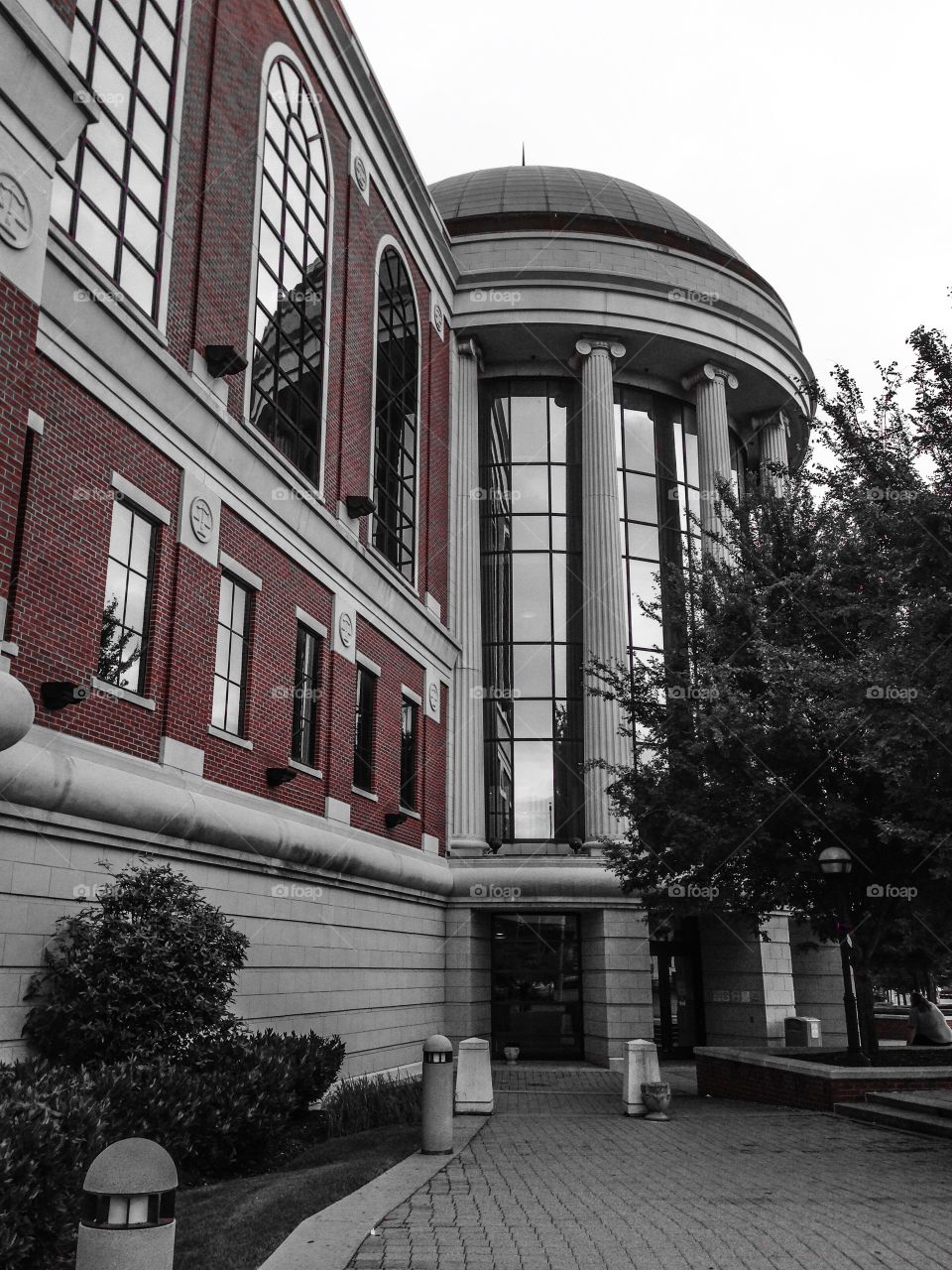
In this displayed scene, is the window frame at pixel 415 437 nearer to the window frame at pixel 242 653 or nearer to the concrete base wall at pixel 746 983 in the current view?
the window frame at pixel 242 653

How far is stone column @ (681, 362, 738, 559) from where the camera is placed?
31.4 m

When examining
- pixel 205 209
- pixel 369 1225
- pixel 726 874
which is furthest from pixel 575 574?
pixel 369 1225

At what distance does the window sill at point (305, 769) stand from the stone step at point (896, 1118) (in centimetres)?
942

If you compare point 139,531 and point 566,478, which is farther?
point 566,478

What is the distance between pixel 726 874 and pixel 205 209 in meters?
13.0

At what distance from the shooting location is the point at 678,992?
28078 mm

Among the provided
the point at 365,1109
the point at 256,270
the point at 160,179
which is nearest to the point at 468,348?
the point at 256,270

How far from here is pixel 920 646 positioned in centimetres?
1148

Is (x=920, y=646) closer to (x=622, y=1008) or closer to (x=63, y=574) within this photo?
(x=63, y=574)

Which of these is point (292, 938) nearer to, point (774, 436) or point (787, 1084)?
point (787, 1084)

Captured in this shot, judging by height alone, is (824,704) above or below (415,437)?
below

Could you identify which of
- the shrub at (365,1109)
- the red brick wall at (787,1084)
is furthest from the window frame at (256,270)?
the red brick wall at (787,1084)

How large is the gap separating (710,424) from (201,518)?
20.3 metres

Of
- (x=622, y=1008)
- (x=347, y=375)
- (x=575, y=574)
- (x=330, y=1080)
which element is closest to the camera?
(x=330, y=1080)
